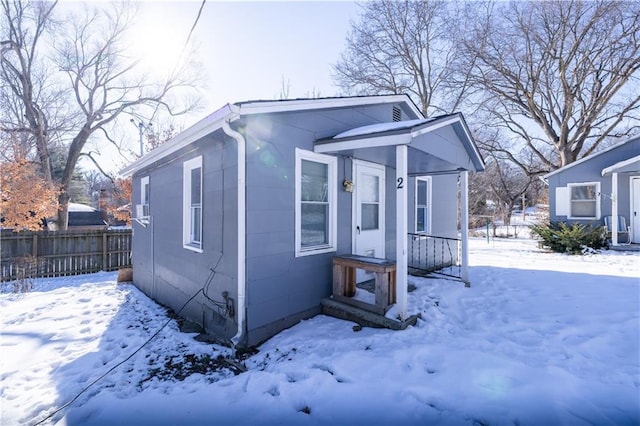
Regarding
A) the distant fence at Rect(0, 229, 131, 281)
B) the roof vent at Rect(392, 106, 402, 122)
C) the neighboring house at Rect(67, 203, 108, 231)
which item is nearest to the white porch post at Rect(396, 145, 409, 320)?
the roof vent at Rect(392, 106, 402, 122)

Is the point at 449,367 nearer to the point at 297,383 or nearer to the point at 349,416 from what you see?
the point at 349,416

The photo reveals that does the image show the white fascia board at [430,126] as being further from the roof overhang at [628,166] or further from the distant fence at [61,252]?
the distant fence at [61,252]

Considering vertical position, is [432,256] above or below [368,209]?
below

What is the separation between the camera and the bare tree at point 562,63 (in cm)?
1523

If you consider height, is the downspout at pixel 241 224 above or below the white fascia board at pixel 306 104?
below

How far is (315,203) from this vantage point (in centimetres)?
468

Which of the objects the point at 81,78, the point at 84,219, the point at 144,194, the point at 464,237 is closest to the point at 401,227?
the point at 464,237

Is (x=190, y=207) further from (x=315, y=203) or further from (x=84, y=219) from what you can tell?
(x=84, y=219)

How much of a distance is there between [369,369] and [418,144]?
112 inches

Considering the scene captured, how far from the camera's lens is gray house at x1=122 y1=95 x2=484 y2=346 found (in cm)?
389

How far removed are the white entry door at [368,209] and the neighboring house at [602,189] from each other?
9117 mm

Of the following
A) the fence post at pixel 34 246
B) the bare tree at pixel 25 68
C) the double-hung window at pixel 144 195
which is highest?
the bare tree at pixel 25 68

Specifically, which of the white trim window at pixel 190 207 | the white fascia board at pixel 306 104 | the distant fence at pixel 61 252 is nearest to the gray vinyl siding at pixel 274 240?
the white fascia board at pixel 306 104

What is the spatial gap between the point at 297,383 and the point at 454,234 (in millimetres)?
6682
